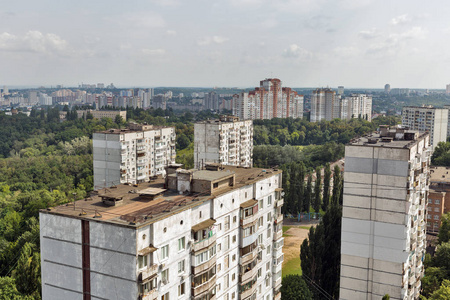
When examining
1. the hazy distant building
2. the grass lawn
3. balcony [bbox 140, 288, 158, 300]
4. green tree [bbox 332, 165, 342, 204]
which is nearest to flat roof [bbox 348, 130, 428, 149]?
balcony [bbox 140, 288, 158, 300]

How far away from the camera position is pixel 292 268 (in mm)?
33656

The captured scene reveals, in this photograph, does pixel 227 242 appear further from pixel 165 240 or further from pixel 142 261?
pixel 142 261

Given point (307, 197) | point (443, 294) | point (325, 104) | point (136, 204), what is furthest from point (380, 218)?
point (325, 104)

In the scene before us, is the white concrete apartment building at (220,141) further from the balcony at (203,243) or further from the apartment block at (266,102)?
the apartment block at (266,102)

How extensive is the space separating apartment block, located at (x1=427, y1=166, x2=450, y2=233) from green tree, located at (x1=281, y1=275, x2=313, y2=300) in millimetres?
19310

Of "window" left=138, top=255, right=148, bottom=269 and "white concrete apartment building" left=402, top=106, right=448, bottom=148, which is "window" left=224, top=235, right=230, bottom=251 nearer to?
"window" left=138, top=255, right=148, bottom=269

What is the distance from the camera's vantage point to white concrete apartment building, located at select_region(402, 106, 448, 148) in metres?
64.8

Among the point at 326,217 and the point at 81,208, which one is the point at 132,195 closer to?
the point at 81,208

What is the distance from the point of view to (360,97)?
137m

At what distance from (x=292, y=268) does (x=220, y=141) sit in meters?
16.3

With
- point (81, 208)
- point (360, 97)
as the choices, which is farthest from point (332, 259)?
point (360, 97)

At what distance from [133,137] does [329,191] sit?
856 inches

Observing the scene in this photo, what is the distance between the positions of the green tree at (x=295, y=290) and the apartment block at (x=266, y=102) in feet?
298

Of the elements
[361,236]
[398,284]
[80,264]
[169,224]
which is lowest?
[398,284]
